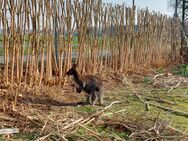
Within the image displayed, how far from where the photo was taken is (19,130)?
574 centimetres

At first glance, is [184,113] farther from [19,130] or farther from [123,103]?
[19,130]

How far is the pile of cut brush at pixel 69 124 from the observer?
5.74 m

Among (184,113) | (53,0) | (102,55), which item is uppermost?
(53,0)

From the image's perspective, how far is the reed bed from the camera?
8.24 meters

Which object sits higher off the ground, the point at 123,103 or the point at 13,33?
the point at 13,33

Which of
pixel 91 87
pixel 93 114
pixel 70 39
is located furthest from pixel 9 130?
pixel 70 39

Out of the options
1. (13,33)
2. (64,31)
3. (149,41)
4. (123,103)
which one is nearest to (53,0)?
(64,31)

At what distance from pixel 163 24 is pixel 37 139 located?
1343 centimetres

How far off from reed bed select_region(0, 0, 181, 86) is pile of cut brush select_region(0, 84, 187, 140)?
1.44 m

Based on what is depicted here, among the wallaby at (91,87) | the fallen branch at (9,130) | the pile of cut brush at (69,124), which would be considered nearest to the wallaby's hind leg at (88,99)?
the wallaby at (91,87)

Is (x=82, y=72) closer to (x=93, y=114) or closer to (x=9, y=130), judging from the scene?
(x=93, y=114)

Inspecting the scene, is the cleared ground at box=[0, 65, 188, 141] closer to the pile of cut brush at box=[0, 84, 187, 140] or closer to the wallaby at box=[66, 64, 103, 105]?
the pile of cut brush at box=[0, 84, 187, 140]

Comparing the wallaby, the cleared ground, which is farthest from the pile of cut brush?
the wallaby

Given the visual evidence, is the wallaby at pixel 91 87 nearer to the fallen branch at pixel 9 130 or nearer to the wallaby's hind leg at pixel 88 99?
the wallaby's hind leg at pixel 88 99
